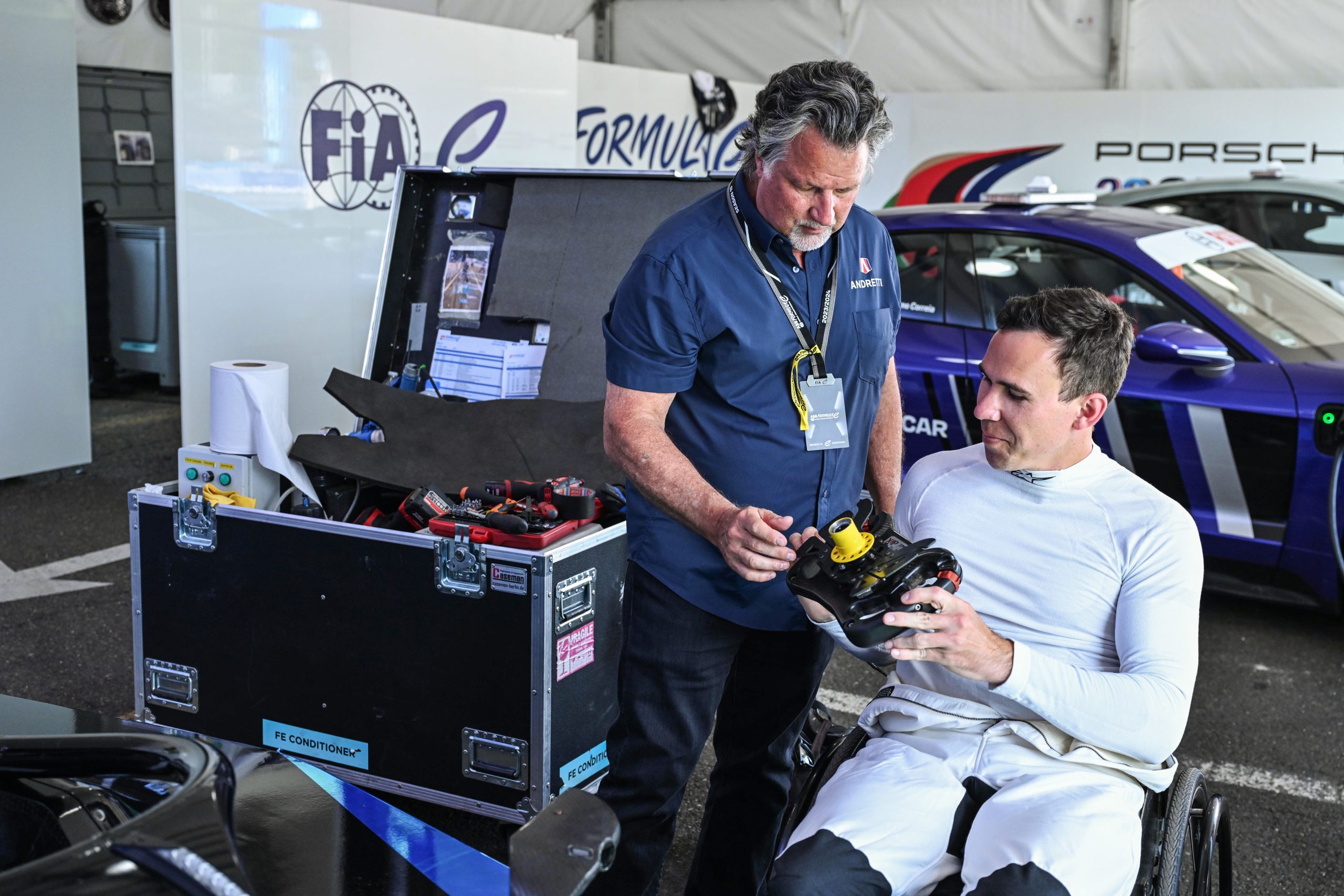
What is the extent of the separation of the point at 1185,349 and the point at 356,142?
4126mm

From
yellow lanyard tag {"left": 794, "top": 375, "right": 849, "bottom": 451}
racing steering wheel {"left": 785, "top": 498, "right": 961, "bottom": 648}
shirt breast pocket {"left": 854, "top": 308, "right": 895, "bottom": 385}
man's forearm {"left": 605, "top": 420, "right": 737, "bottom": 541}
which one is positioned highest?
shirt breast pocket {"left": 854, "top": 308, "right": 895, "bottom": 385}

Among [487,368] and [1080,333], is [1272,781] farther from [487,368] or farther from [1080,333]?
[487,368]

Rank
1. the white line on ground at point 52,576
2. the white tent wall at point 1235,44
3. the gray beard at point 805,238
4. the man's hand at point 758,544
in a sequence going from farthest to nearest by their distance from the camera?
the white tent wall at point 1235,44
the white line on ground at point 52,576
the gray beard at point 805,238
the man's hand at point 758,544

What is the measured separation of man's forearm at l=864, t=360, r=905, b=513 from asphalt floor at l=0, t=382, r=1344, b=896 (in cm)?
78

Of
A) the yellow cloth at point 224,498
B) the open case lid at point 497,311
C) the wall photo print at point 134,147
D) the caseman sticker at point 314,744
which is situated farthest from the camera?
the wall photo print at point 134,147

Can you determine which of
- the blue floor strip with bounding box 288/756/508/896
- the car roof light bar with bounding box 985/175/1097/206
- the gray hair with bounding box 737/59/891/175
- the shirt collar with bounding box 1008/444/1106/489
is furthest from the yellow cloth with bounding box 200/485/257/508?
the car roof light bar with bounding box 985/175/1097/206

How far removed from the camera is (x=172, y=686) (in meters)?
2.97

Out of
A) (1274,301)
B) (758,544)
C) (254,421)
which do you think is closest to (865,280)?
(758,544)

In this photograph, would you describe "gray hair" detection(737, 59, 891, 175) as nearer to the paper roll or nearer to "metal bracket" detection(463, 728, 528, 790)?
"metal bracket" detection(463, 728, 528, 790)

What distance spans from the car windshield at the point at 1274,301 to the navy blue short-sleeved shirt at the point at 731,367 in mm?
2510

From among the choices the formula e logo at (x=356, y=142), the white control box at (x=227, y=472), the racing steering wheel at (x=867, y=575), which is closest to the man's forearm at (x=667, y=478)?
the racing steering wheel at (x=867, y=575)

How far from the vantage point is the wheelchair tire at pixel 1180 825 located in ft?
5.73

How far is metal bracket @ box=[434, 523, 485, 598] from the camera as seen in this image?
2617mm

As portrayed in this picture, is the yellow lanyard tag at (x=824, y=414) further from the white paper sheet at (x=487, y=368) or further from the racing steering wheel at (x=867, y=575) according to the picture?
the white paper sheet at (x=487, y=368)
